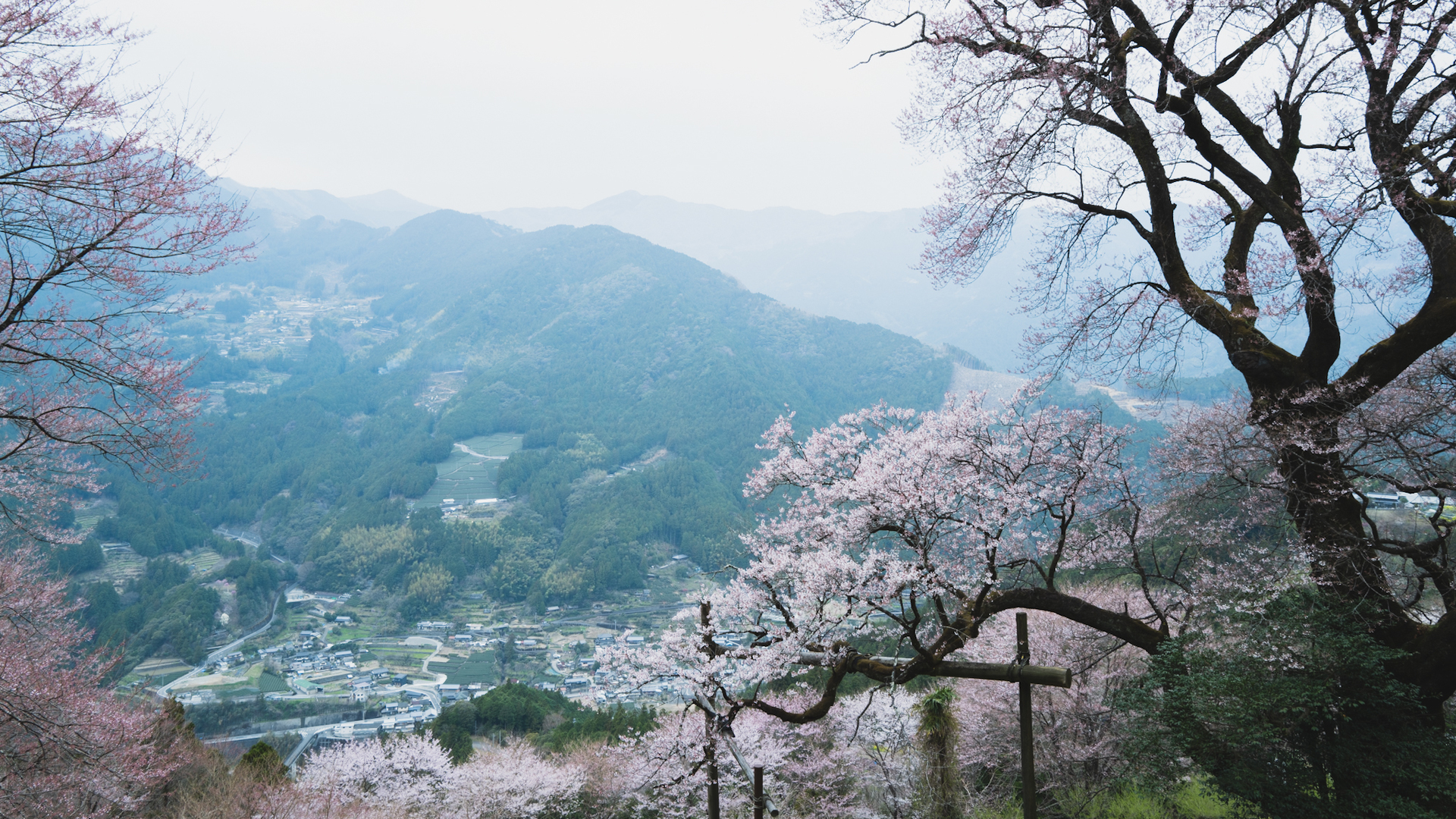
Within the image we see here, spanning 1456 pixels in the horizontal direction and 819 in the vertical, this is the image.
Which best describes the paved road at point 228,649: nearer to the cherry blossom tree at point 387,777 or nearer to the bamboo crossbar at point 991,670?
the cherry blossom tree at point 387,777

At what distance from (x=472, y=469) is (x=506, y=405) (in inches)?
684

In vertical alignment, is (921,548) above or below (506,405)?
below

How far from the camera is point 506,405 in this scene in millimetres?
95688

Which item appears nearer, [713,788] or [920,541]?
[920,541]

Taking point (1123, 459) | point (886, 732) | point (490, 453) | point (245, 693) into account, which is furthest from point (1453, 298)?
point (490, 453)

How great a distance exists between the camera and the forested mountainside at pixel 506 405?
60.7 meters

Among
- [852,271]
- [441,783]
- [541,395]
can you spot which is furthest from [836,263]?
[441,783]

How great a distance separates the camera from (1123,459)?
6.18 metres

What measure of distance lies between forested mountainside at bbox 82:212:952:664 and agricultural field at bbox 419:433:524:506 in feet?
3.24

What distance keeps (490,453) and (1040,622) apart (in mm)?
80281

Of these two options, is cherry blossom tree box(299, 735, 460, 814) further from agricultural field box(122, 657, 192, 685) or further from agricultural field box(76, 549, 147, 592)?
agricultural field box(76, 549, 147, 592)

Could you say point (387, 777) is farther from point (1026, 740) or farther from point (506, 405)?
point (506, 405)

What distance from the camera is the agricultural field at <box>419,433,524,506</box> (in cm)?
7331

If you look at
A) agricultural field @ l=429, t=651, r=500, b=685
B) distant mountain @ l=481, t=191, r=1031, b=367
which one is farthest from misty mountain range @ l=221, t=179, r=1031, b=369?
agricultural field @ l=429, t=651, r=500, b=685
